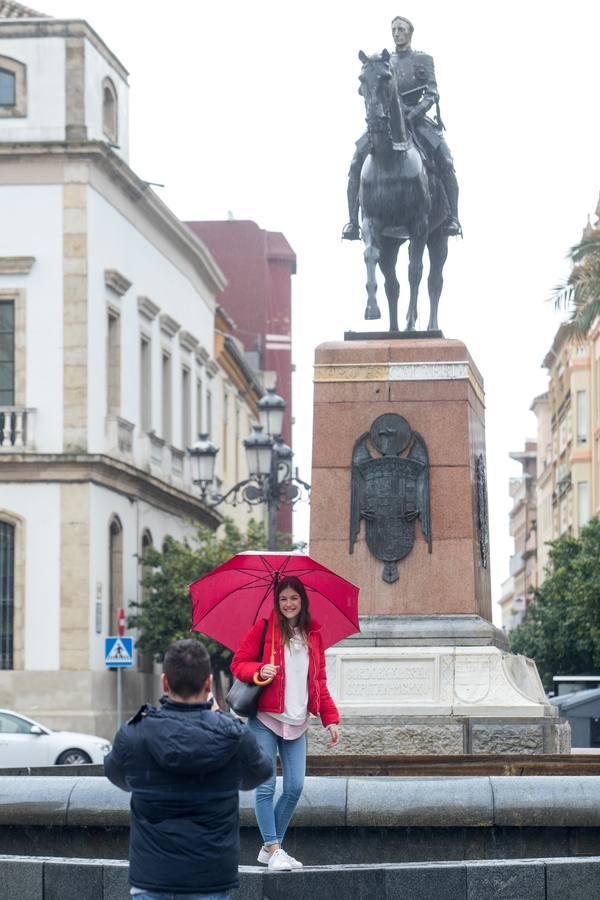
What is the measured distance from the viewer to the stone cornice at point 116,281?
157 feet

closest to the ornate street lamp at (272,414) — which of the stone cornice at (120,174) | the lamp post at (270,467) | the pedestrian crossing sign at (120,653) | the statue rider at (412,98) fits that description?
the lamp post at (270,467)

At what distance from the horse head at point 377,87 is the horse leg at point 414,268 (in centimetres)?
112

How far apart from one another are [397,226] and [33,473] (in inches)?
1127

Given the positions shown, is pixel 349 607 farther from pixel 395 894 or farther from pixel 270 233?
pixel 270 233

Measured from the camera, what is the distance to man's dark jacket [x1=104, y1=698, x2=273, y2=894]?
7117 millimetres

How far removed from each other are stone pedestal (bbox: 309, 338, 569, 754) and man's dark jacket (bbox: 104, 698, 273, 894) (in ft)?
27.1

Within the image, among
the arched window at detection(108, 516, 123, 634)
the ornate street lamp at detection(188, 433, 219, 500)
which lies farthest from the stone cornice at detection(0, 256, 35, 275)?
the ornate street lamp at detection(188, 433, 219, 500)

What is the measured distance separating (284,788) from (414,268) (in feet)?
26.0

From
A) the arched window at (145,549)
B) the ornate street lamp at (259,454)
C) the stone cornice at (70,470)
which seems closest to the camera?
the ornate street lamp at (259,454)

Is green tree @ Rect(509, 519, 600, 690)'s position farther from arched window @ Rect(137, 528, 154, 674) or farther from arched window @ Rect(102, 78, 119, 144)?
arched window @ Rect(102, 78, 119, 144)

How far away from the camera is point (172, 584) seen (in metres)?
47.9

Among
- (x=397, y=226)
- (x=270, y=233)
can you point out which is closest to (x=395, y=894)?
(x=397, y=226)

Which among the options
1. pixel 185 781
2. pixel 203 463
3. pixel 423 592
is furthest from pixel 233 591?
pixel 203 463

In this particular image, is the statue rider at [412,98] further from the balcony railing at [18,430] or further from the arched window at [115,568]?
the arched window at [115,568]
